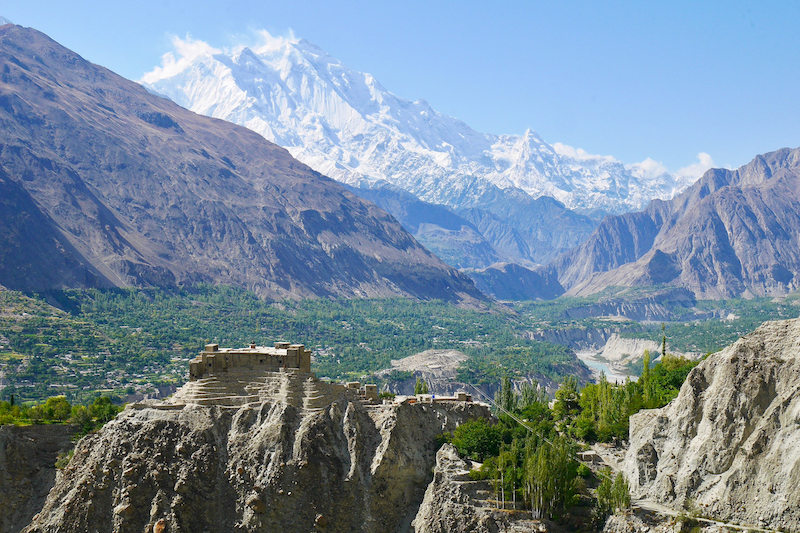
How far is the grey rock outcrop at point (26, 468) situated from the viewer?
84500 mm

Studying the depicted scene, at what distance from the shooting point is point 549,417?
10544 centimetres

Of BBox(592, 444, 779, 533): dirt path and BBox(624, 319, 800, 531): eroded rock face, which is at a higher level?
BBox(624, 319, 800, 531): eroded rock face

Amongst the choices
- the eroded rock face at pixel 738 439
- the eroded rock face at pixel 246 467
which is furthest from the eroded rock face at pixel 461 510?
the eroded rock face at pixel 738 439

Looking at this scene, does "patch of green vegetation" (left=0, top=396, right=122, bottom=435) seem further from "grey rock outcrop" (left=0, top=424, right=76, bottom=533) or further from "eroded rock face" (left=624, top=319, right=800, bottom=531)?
"eroded rock face" (left=624, top=319, right=800, bottom=531)

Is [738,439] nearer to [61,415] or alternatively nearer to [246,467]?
[246,467]

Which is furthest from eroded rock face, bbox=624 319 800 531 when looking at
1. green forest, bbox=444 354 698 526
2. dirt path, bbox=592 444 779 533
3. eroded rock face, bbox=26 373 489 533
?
eroded rock face, bbox=26 373 489 533

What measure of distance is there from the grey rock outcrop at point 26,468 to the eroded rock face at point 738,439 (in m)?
60.0

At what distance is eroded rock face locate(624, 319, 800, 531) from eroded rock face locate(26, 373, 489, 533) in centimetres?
2277

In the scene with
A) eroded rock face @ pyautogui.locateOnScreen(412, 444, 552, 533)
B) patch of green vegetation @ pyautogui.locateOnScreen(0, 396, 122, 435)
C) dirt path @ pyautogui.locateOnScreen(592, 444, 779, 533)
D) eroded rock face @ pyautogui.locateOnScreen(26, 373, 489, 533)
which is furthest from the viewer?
patch of green vegetation @ pyautogui.locateOnScreen(0, 396, 122, 435)

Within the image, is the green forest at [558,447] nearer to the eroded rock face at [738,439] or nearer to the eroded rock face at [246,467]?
the eroded rock face at [738,439]

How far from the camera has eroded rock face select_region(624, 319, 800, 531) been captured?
6462 centimetres

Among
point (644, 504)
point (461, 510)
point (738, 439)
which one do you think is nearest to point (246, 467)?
point (461, 510)

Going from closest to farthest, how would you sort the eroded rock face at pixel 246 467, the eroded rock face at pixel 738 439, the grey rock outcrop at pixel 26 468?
the eroded rock face at pixel 738 439
the eroded rock face at pixel 246 467
the grey rock outcrop at pixel 26 468

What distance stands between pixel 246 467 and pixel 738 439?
4304 centimetres
